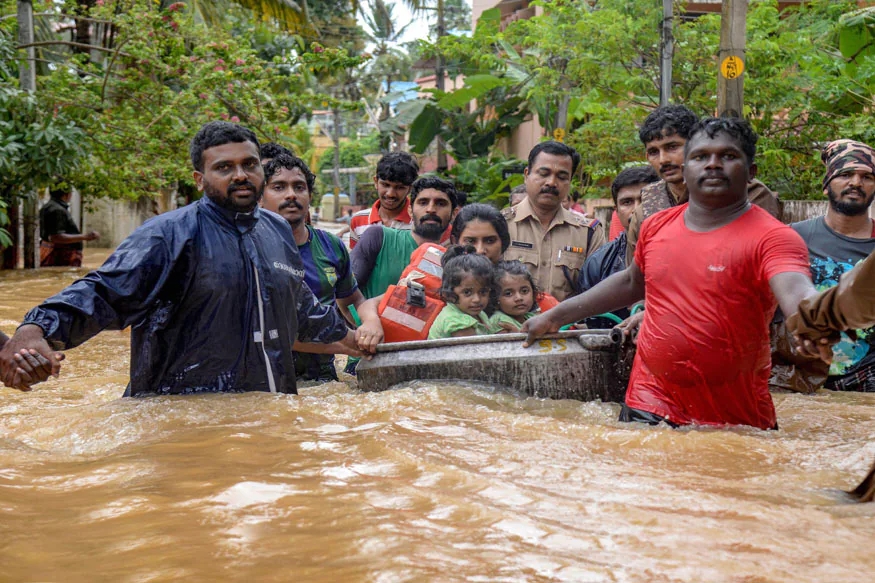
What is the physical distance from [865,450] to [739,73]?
442 cm

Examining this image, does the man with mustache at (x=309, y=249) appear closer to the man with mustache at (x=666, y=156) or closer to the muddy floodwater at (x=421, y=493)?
the muddy floodwater at (x=421, y=493)

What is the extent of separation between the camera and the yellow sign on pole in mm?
7430

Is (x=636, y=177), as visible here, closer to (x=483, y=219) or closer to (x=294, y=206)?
(x=483, y=219)

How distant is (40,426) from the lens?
436 centimetres

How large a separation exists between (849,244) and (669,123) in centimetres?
136

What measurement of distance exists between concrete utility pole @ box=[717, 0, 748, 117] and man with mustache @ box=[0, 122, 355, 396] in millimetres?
4415

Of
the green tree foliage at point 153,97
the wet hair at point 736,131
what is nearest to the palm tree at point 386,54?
the green tree foliage at point 153,97

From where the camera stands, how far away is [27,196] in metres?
14.4

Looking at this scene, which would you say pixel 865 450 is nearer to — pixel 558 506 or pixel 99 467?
pixel 558 506

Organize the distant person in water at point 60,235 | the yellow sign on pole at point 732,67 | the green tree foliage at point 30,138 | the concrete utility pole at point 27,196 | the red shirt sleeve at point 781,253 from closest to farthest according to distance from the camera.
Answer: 1. the red shirt sleeve at point 781,253
2. the yellow sign on pole at point 732,67
3. the green tree foliage at point 30,138
4. the concrete utility pole at point 27,196
5. the distant person in water at point 60,235

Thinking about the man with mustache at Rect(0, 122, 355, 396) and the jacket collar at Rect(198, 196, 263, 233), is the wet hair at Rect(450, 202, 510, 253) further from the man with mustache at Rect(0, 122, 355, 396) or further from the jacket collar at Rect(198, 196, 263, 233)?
the jacket collar at Rect(198, 196, 263, 233)

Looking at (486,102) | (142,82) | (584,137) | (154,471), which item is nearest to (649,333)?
(154,471)

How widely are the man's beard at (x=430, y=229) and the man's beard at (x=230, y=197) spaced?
2.01 m

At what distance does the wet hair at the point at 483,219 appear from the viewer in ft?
19.7
